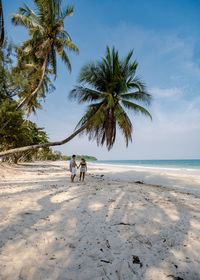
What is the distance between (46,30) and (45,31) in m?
0.11

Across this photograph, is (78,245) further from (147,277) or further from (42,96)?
(42,96)

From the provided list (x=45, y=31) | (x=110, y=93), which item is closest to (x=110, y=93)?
(x=110, y=93)

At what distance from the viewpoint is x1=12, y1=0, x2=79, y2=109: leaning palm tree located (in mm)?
8070

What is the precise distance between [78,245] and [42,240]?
1.75 ft

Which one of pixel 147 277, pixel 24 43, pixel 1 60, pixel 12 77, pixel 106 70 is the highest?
pixel 24 43

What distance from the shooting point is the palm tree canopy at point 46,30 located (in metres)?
8.09

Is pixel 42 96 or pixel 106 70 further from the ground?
pixel 106 70

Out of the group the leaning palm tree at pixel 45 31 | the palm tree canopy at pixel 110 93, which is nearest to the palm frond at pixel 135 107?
the palm tree canopy at pixel 110 93

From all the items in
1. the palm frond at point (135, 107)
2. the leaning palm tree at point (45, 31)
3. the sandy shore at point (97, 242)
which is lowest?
the sandy shore at point (97, 242)

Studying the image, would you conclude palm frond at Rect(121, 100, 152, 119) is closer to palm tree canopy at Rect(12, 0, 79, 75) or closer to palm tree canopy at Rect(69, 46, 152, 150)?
palm tree canopy at Rect(69, 46, 152, 150)

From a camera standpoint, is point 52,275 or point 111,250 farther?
point 111,250

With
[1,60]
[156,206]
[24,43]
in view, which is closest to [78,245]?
[156,206]

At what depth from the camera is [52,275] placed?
133cm

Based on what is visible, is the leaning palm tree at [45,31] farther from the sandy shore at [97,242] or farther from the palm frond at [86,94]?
the sandy shore at [97,242]
